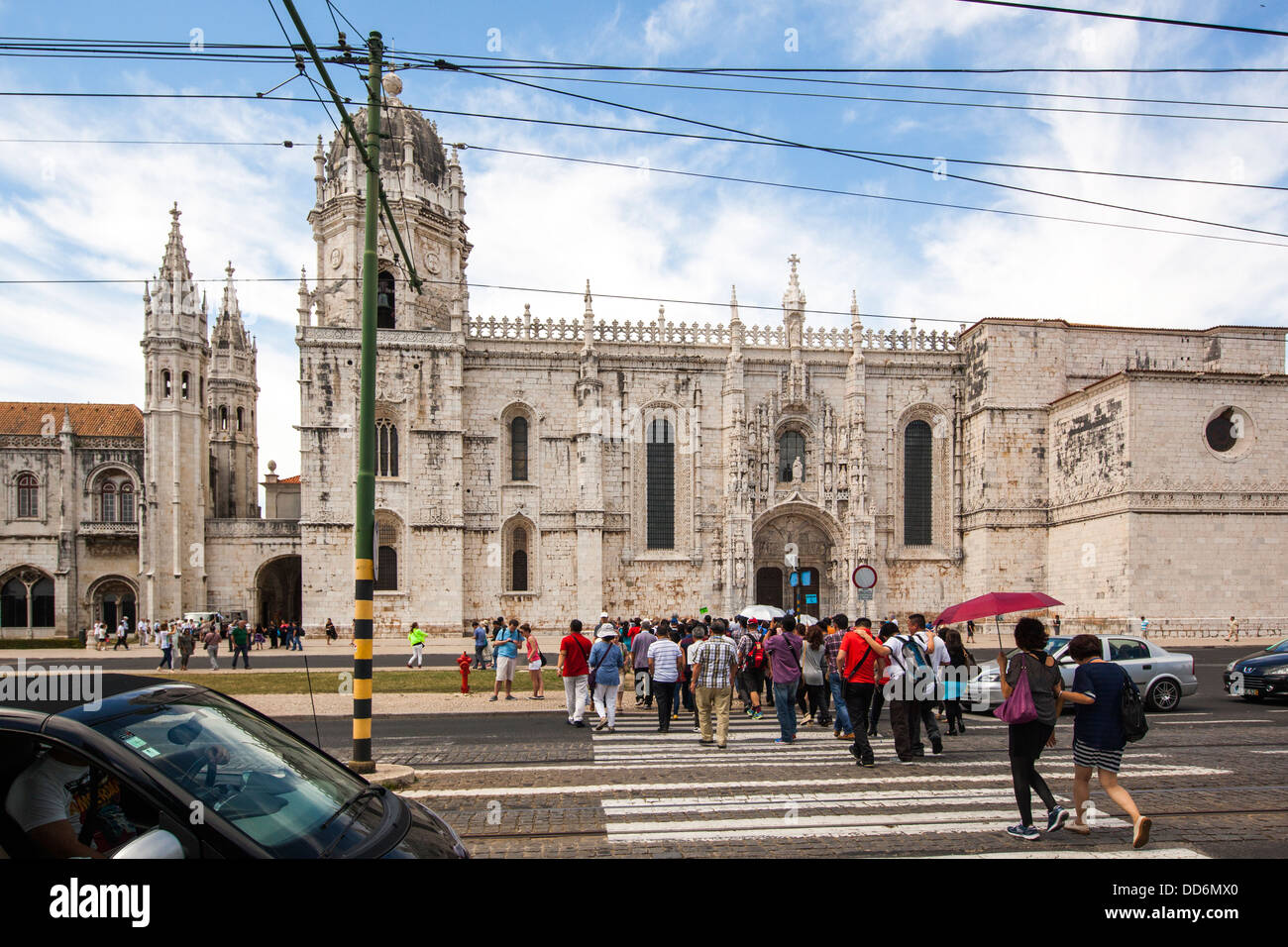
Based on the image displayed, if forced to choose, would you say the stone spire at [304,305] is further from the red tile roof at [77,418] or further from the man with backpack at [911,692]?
the man with backpack at [911,692]

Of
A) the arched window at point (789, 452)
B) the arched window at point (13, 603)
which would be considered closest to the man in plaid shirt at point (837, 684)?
the arched window at point (789, 452)

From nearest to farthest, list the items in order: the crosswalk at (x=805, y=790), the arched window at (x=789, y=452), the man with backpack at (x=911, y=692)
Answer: the crosswalk at (x=805, y=790) → the man with backpack at (x=911, y=692) → the arched window at (x=789, y=452)

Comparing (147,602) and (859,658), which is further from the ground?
(859,658)

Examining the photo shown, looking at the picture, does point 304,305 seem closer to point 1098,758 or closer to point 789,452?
point 789,452

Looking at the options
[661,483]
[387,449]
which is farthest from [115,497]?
[661,483]

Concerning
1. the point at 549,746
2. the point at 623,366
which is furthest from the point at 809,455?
the point at 549,746

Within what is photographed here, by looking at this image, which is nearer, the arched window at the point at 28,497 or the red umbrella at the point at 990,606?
the red umbrella at the point at 990,606

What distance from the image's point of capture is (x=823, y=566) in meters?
39.2

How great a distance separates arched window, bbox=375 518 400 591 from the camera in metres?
36.3

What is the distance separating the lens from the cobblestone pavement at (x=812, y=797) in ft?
22.1

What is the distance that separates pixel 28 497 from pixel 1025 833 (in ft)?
156

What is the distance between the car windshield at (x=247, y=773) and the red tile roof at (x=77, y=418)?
44643 millimetres
